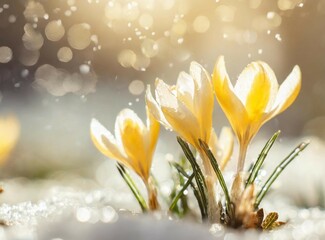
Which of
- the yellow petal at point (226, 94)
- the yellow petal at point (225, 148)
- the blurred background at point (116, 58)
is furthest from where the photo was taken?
the blurred background at point (116, 58)

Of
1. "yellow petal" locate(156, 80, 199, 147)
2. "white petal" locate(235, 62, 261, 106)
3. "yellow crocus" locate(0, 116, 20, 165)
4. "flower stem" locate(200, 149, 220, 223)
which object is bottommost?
"flower stem" locate(200, 149, 220, 223)

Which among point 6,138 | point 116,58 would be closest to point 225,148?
point 6,138

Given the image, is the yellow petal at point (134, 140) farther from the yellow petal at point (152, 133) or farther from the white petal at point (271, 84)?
the white petal at point (271, 84)

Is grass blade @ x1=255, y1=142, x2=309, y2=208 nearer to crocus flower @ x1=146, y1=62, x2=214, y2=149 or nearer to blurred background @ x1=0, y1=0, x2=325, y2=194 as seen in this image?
crocus flower @ x1=146, y1=62, x2=214, y2=149

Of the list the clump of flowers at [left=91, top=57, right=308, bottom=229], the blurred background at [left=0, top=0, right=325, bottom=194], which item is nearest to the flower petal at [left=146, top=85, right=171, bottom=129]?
the clump of flowers at [left=91, top=57, right=308, bottom=229]

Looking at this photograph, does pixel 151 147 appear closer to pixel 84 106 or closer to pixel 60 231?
pixel 60 231

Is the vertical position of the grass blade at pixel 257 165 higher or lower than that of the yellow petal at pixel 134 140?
lower

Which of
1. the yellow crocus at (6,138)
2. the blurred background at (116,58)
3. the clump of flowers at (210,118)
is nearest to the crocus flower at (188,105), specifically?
the clump of flowers at (210,118)
